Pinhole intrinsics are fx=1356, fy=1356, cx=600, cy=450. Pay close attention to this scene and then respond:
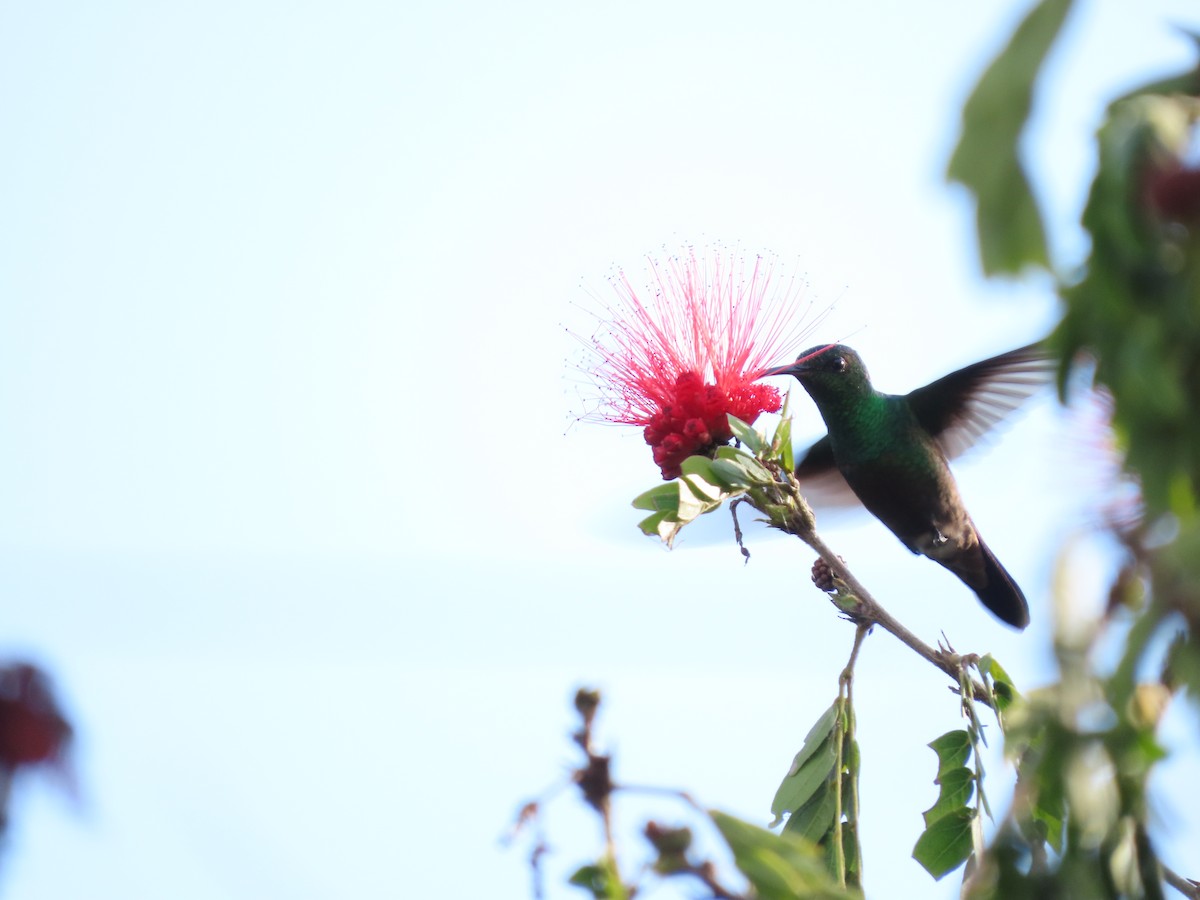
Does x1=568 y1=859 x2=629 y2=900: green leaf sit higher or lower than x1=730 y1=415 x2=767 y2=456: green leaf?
lower

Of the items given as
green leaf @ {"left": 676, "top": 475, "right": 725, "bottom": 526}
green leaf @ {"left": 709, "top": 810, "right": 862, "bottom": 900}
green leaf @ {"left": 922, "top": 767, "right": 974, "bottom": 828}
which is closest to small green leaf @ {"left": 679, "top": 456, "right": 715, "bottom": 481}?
green leaf @ {"left": 676, "top": 475, "right": 725, "bottom": 526}

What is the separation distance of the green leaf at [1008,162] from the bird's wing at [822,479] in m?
3.56

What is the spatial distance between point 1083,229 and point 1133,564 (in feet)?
1.13

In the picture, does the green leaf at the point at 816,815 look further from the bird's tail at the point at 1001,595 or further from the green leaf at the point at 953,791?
the bird's tail at the point at 1001,595

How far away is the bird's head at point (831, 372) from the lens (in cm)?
425

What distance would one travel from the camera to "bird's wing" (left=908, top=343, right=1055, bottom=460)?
4.42 metres

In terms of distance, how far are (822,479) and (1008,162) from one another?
3728 millimetres

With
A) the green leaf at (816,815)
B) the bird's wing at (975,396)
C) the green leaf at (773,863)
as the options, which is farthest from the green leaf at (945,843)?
the bird's wing at (975,396)

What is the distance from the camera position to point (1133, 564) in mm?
1341

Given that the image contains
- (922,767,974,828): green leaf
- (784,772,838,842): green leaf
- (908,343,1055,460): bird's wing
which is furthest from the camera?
(908,343,1055,460): bird's wing

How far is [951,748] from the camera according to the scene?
3.06 metres

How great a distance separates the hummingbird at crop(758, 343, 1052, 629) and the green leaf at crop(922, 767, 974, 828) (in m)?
1.49

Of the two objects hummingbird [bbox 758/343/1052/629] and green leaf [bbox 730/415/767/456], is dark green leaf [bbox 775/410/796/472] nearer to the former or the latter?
green leaf [bbox 730/415/767/456]

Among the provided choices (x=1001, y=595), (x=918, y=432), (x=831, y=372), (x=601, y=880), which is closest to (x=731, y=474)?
(x=831, y=372)
